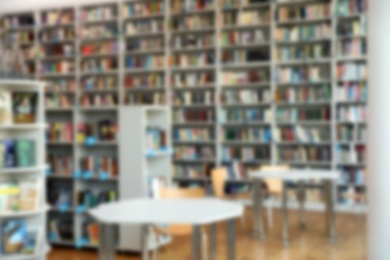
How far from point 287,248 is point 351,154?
2.71m

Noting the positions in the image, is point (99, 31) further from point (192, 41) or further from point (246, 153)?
point (246, 153)

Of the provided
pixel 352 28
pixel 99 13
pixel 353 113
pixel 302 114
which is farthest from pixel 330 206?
pixel 99 13

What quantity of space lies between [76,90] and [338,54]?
463 centimetres

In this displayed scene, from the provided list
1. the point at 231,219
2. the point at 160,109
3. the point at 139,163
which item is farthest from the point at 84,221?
the point at 231,219

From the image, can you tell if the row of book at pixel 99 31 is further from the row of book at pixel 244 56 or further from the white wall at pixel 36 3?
the row of book at pixel 244 56

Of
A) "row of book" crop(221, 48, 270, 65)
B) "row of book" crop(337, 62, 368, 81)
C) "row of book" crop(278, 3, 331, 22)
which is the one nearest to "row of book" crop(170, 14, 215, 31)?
"row of book" crop(221, 48, 270, 65)

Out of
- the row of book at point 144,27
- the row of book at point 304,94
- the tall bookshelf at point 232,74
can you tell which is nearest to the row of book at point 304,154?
the tall bookshelf at point 232,74

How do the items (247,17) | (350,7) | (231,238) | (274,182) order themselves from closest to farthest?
1. (231,238)
2. (274,182)
3. (350,7)
4. (247,17)

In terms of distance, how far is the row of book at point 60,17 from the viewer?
914 centimetres

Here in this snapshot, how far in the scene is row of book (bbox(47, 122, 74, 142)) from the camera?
19.0 feet

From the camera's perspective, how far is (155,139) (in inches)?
211

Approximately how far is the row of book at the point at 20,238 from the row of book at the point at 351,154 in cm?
484

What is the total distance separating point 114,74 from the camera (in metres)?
8.97

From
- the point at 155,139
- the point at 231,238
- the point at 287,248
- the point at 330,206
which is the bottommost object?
the point at 287,248
